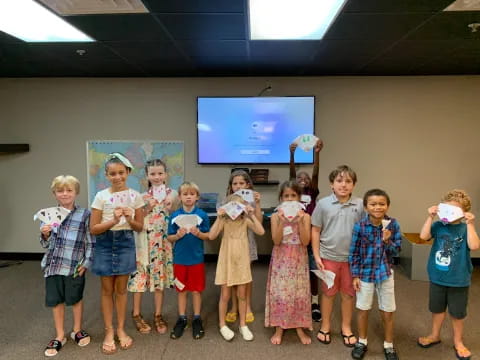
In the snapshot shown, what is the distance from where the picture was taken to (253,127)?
409 cm

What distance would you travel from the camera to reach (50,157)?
14.0ft

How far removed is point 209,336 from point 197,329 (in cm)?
10

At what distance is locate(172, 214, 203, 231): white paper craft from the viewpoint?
2.42 meters

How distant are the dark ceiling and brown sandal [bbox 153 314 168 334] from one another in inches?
86.5

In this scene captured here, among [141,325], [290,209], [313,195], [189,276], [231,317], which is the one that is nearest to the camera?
[290,209]

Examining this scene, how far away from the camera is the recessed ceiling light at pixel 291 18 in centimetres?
209

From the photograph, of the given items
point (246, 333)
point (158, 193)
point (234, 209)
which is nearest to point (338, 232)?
point (234, 209)

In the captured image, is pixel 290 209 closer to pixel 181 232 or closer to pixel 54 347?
pixel 181 232

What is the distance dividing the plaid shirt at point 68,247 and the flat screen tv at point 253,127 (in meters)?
2.04

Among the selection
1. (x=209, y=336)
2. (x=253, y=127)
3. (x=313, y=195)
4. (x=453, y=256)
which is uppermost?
(x=253, y=127)

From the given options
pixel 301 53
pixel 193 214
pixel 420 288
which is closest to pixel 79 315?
pixel 193 214

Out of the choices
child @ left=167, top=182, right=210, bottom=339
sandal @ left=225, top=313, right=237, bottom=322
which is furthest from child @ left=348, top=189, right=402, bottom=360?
child @ left=167, top=182, right=210, bottom=339

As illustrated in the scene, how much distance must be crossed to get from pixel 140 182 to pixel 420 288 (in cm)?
338

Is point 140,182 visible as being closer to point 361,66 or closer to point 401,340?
point 361,66
